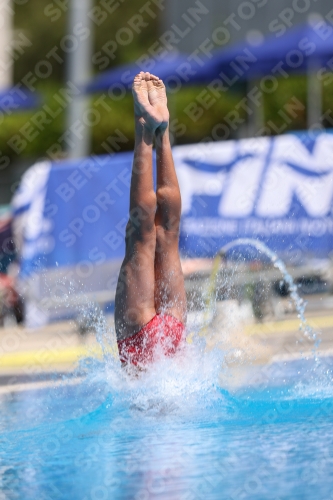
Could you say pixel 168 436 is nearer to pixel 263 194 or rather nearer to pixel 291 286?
pixel 291 286

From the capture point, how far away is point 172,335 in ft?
16.8

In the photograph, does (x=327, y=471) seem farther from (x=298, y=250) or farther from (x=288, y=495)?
(x=298, y=250)

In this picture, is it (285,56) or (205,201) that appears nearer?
(205,201)

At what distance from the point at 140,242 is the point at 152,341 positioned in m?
0.61

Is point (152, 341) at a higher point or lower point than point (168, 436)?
higher

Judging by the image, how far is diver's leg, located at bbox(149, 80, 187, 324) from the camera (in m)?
5.16

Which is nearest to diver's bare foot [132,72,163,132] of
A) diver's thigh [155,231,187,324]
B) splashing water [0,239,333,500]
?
diver's thigh [155,231,187,324]

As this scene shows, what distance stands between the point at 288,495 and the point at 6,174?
18.7 metres

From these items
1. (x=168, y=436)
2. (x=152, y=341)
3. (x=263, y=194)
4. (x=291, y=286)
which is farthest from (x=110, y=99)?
(x=168, y=436)

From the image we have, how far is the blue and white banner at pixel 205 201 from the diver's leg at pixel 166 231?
11.8ft

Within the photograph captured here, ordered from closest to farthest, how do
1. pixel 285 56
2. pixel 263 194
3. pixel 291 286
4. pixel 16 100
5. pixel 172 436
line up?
pixel 172 436, pixel 291 286, pixel 263 194, pixel 285 56, pixel 16 100

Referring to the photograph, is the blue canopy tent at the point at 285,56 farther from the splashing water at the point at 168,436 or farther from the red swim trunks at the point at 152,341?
the red swim trunks at the point at 152,341

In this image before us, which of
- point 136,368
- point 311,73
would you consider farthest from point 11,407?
point 311,73

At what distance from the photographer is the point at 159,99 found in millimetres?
5172
